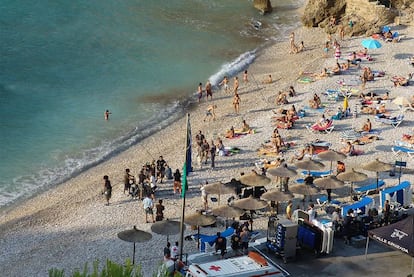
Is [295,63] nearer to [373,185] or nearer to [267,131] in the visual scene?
[267,131]

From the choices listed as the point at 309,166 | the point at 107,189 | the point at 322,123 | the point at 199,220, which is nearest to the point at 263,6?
the point at 322,123

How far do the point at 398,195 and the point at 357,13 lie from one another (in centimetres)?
2828

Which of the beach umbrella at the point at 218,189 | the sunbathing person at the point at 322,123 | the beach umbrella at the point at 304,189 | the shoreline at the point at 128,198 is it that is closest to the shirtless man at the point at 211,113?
the shoreline at the point at 128,198

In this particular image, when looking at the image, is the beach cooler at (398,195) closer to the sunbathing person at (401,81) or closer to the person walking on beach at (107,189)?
the person walking on beach at (107,189)

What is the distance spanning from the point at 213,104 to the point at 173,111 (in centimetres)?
215

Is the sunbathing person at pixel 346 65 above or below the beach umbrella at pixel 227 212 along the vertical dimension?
above

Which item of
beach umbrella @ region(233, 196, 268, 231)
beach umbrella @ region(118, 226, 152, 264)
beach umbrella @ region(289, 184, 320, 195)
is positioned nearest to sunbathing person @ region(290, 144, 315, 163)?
beach umbrella @ region(289, 184, 320, 195)

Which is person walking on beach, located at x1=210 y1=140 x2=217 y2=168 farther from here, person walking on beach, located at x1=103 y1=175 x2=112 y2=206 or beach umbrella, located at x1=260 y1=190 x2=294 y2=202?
beach umbrella, located at x1=260 y1=190 x2=294 y2=202

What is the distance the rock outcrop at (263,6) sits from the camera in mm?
63969

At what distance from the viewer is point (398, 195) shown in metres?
28.5

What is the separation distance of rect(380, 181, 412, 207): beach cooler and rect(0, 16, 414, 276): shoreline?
2839mm

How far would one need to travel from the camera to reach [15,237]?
3080 centimetres

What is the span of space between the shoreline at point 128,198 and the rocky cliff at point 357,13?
4.53 meters

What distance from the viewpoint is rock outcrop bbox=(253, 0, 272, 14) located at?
210ft
